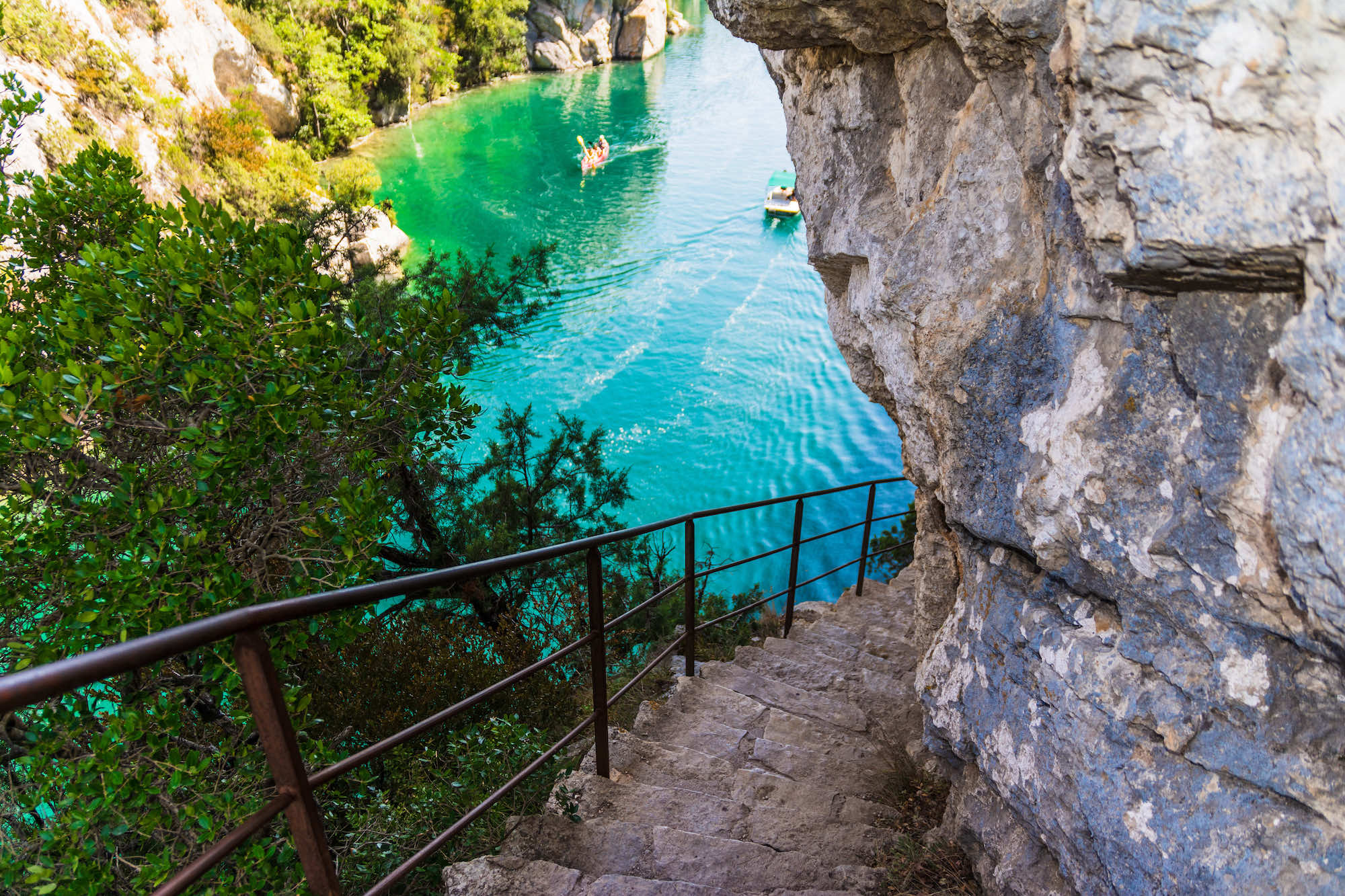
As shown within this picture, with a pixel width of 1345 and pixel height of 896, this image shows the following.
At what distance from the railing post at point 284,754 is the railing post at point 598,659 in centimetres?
101

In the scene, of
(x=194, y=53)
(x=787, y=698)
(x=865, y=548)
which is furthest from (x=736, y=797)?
(x=194, y=53)

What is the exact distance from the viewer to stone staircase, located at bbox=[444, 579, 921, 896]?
2.19 meters

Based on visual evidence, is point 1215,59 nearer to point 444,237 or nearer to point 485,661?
point 485,661

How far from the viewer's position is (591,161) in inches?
894

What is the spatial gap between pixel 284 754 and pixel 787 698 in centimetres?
296

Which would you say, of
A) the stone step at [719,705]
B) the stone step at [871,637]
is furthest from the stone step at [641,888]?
the stone step at [871,637]

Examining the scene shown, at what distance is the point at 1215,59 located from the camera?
1.36m

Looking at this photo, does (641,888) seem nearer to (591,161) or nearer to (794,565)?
(794,565)

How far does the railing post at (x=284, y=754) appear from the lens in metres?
1.14

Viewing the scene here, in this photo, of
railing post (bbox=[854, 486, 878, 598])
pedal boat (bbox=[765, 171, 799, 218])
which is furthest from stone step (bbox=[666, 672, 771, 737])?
pedal boat (bbox=[765, 171, 799, 218])

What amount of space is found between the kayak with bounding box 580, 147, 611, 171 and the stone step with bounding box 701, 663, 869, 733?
69.7 feet

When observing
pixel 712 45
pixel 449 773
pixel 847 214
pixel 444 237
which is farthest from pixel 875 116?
pixel 712 45

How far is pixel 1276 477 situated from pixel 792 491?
1144 cm

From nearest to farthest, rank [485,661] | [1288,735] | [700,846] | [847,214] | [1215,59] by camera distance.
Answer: [1215,59] → [1288,735] → [700,846] → [847,214] → [485,661]
